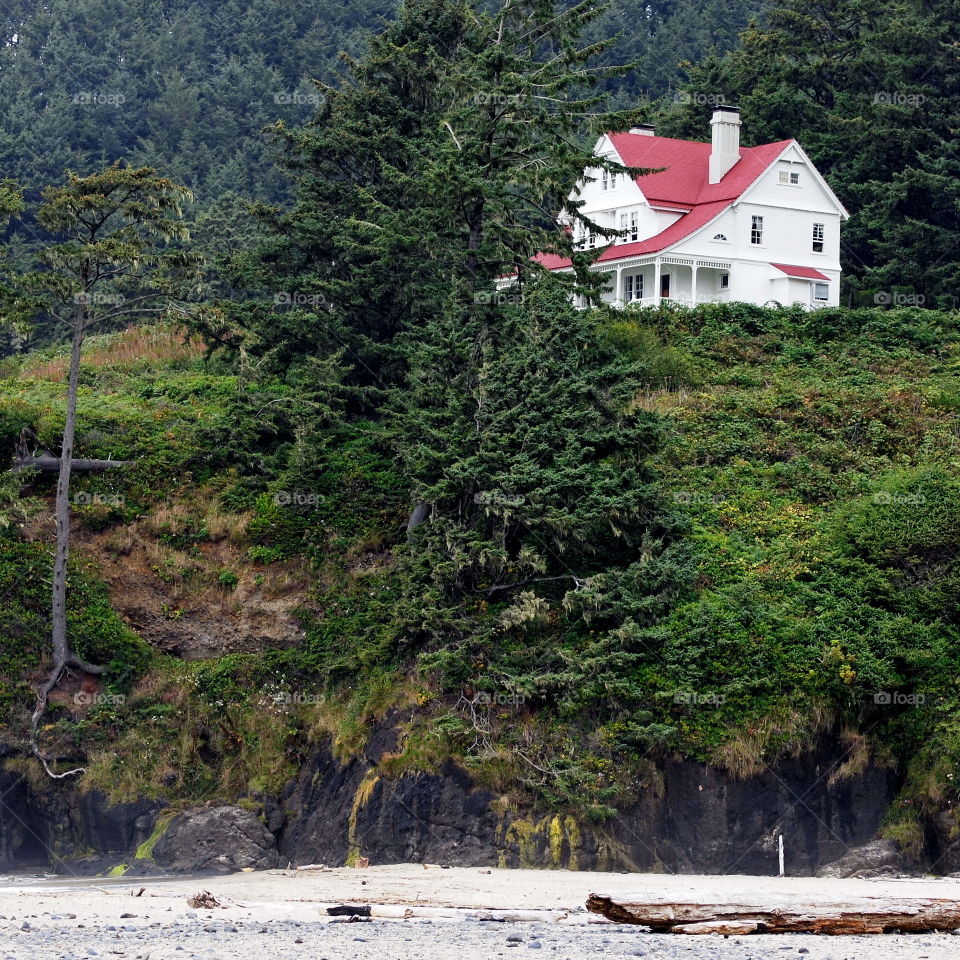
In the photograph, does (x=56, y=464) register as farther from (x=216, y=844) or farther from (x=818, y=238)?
(x=818, y=238)

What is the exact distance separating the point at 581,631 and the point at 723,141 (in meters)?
24.8

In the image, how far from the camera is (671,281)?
145 ft

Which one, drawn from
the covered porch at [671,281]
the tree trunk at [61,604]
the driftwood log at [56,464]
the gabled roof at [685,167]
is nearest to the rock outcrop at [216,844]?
the tree trunk at [61,604]

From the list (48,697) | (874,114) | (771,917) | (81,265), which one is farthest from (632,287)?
(771,917)

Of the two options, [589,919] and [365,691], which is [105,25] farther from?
[589,919]

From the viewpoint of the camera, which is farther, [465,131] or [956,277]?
[956,277]

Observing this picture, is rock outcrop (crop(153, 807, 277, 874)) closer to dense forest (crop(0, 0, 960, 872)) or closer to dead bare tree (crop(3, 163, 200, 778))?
dense forest (crop(0, 0, 960, 872))

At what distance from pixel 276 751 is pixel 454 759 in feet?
13.7

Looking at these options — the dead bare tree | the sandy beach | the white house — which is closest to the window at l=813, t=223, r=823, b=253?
the white house

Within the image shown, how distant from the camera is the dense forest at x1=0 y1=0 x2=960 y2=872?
982 inches

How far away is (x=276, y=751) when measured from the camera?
27.7 m

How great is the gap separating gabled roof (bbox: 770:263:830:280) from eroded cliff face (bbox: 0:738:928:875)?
898 inches

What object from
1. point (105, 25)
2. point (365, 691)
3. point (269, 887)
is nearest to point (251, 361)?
point (365, 691)

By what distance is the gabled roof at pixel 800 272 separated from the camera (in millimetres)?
44531
